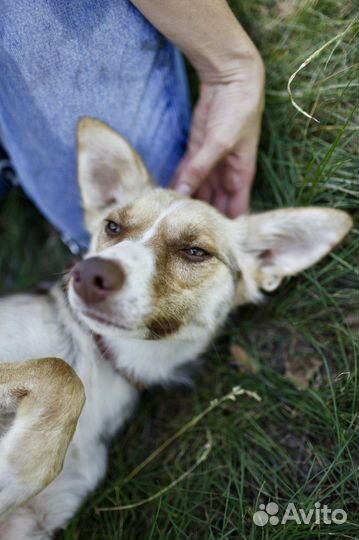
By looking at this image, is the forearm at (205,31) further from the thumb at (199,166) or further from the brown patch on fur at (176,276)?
→ the brown patch on fur at (176,276)

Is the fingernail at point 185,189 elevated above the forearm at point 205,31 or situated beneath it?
situated beneath

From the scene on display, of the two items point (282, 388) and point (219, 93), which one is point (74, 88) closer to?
point (219, 93)

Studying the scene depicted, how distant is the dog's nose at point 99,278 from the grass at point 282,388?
1437 millimetres

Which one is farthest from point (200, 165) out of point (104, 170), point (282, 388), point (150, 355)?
point (282, 388)

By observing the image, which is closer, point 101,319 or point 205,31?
point 101,319

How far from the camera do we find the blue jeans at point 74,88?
276 centimetres

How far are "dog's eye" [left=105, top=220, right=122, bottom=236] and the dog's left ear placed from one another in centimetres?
80

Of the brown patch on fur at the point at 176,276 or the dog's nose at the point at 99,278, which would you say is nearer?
the dog's nose at the point at 99,278

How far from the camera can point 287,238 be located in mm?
3104

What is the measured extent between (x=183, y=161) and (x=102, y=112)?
68cm

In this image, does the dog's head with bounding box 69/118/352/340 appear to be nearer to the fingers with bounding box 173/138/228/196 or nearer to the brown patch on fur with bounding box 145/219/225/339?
the brown patch on fur with bounding box 145/219/225/339

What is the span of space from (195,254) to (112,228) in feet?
1.71

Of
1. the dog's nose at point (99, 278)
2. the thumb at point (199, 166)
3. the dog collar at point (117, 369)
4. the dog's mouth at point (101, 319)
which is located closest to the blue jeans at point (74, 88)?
the thumb at point (199, 166)

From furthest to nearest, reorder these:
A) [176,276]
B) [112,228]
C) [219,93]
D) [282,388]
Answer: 1. [282,388]
2. [219,93]
3. [112,228]
4. [176,276]
